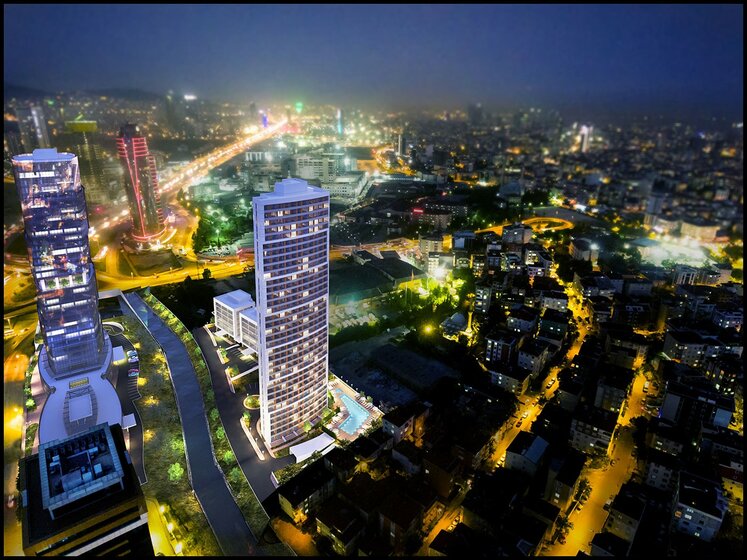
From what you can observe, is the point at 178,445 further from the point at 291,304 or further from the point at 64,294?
the point at 64,294

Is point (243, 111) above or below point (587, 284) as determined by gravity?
above

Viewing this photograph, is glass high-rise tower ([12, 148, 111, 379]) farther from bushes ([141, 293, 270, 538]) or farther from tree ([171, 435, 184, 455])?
tree ([171, 435, 184, 455])

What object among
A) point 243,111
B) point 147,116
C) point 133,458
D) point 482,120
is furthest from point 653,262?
point 482,120

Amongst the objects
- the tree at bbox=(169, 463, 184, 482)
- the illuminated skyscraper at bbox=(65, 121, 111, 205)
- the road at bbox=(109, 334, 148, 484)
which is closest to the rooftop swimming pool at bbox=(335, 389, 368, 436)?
the tree at bbox=(169, 463, 184, 482)

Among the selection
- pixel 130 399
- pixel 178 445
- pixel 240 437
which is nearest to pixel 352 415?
pixel 240 437

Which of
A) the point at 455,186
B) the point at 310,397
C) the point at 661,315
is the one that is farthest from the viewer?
the point at 455,186

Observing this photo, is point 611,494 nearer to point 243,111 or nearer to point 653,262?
point 653,262
